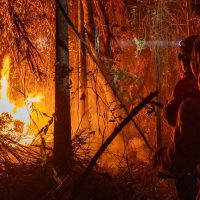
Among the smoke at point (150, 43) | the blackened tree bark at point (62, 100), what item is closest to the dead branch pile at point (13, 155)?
the blackened tree bark at point (62, 100)

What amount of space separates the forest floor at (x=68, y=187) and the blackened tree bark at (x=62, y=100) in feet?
0.98

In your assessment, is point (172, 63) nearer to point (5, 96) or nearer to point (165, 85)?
point (165, 85)

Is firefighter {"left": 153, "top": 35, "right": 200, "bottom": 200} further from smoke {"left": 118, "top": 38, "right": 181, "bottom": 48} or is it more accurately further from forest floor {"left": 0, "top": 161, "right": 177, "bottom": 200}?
smoke {"left": 118, "top": 38, "right": 181, "bottom": 48}

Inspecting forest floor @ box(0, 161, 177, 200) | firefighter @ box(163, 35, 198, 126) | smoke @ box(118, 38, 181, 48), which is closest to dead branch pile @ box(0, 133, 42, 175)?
forest floor @ box(0, 161, 177, 200)

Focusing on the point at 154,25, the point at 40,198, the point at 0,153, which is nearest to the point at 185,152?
the point at 40,198

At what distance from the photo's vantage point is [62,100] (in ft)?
18.7

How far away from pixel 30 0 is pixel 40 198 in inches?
195

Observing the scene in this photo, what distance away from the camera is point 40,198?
5496mm

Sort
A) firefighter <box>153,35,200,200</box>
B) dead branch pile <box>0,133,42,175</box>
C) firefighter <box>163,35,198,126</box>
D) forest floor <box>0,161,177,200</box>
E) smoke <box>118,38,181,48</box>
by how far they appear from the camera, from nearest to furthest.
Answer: firefighter <box>153,35,200,200</box> < firefighter <box>163,35,198,126</box> < forest floor <box>0,161,177,200</box> < dead branch pile <box>0,133,42,175</box> < smoke <box>118,38,181,48</box>

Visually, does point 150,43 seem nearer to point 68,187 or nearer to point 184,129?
point 68,187

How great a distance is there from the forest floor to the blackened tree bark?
0.98 feet

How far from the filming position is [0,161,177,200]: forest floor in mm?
5586

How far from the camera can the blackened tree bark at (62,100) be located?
5.66 meters

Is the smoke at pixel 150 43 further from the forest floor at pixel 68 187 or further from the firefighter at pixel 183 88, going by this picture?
the firefighter at pixel 183 88
